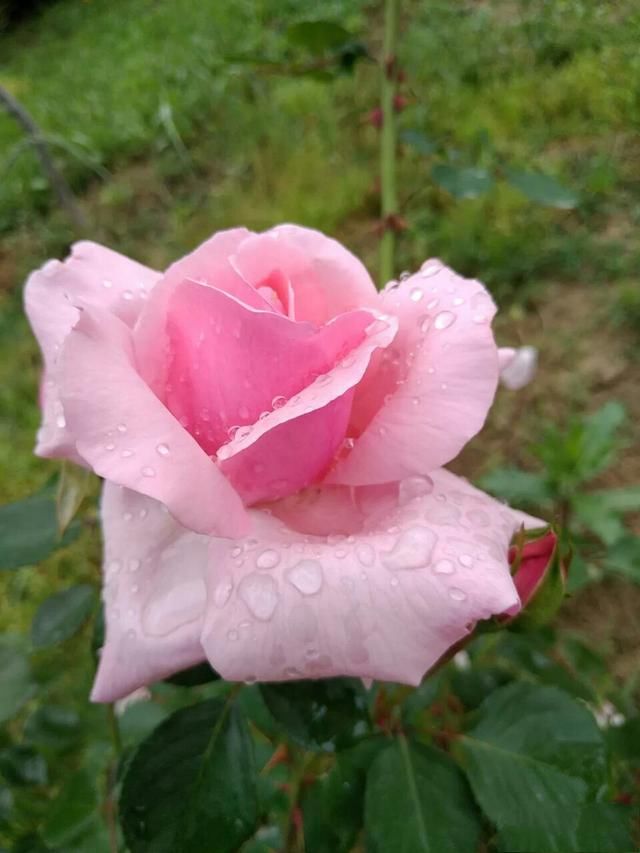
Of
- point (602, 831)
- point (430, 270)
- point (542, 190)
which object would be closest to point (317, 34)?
point (542, 190)

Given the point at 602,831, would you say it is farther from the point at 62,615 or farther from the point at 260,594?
the point at 62,615

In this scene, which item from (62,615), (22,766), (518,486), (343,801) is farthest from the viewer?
(518,486)

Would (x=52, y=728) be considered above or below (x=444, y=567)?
below

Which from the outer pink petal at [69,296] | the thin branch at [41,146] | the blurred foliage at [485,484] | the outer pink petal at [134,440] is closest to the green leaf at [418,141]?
the blurred foliage at [485,484]

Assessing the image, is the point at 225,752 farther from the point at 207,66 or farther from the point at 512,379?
the point at 207,66

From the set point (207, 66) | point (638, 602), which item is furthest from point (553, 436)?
point (207, 66)

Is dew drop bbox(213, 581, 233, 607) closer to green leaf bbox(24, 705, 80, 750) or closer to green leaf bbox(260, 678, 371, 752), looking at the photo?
green leaf bbox(260, 678, 371, 752)

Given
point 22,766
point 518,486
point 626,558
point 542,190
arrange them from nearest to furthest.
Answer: point 22,766 → point 542,190 → point 626,558 → point 518,486
